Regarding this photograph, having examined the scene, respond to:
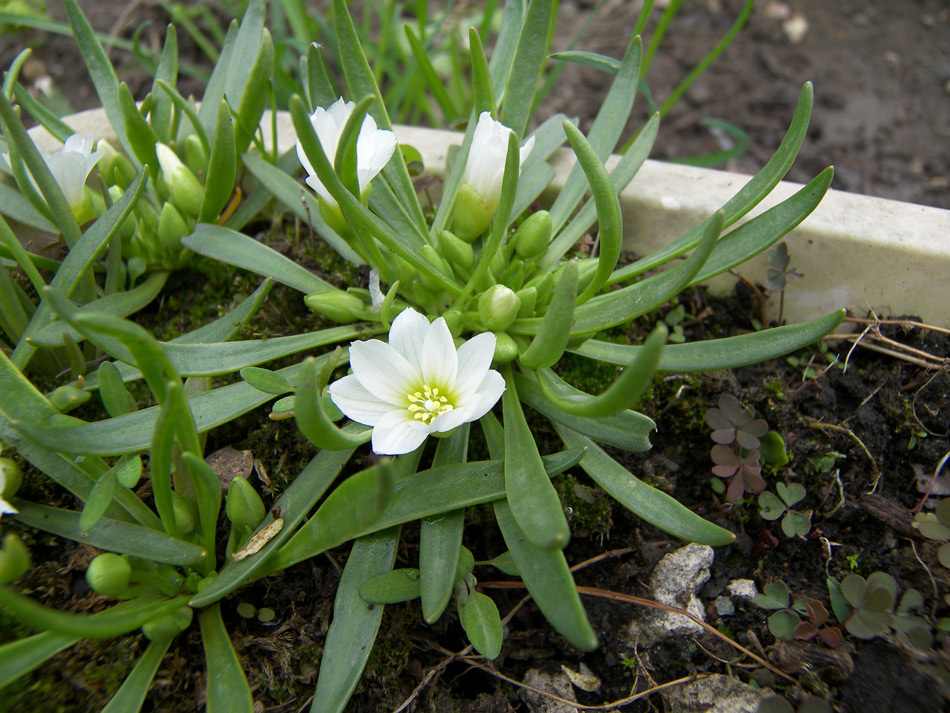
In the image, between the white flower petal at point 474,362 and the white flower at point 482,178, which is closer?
the white flower petal at point 474,362

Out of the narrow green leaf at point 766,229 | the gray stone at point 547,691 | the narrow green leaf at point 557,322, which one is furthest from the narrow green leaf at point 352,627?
the narrow green leaf at point 766,229

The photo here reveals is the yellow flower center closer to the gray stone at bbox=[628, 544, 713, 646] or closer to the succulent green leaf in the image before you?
the succulent green leaf

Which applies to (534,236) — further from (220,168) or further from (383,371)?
(220,168)

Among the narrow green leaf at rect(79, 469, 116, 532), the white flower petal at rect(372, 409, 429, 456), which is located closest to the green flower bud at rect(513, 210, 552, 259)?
the white flower petal at rect(372, 409, 429, 456)

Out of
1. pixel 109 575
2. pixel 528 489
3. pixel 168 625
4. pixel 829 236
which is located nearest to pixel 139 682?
pixel 168 625

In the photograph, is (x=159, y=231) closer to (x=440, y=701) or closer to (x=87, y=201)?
(x=87, y=201)

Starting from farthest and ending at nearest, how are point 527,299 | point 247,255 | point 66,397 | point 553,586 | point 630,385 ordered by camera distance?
point 247,255 < point 527,299 < point 66,397 < point 553,586 < point 630,385

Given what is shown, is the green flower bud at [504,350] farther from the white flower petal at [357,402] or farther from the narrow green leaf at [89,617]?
the narrow green leaf at [89,617]
